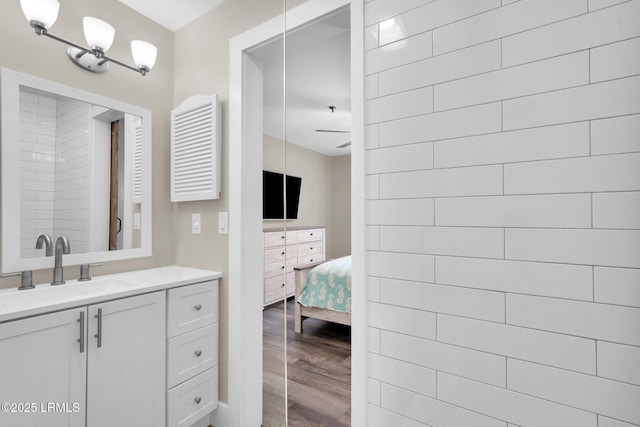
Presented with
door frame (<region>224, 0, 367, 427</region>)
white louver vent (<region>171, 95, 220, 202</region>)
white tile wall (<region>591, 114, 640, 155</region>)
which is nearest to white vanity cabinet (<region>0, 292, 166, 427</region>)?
door frame (<region>224, 0, 367, 427</region>)

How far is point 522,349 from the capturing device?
32.1 inches

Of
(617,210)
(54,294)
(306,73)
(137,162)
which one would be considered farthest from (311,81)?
(617,210)

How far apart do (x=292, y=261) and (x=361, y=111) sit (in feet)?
11.5

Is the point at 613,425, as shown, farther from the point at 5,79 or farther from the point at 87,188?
the point at 5,79

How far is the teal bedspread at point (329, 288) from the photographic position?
9.36 ft

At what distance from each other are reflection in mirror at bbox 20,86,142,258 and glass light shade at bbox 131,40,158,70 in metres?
0.29

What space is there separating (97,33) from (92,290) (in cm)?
122

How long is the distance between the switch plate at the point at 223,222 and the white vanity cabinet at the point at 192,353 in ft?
0.91

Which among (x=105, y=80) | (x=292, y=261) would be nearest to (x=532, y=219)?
(x=105, y=80)

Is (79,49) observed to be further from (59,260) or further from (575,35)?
(575,35)

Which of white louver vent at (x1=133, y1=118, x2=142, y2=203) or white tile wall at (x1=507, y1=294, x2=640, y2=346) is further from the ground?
white louver vent at (x1=133, y1=118, x2=142, y2=203)

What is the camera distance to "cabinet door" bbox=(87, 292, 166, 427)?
114 cm

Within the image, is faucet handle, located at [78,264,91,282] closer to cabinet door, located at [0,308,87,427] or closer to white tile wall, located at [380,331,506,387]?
cabinet door, located at [0,308,87,427]

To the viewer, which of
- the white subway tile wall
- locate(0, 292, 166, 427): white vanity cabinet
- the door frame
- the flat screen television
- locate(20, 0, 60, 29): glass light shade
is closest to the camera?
locate(0, 292, 166, 427): white vanity cabinet
